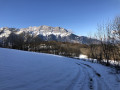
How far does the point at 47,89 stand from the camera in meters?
4.83

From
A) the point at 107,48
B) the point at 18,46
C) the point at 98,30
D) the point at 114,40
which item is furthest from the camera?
the point at 18,46

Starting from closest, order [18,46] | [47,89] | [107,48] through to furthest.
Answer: [47,89] < [107,48] < [18,46]

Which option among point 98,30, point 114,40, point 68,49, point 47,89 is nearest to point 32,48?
point 68,49

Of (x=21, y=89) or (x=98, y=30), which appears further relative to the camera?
(x=98, y=30)

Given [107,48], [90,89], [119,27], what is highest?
[119,27]

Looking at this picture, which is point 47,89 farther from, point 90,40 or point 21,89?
point 90,40

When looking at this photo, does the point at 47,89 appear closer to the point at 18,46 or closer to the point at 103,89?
the point at 103,89

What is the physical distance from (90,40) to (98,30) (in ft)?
38.8

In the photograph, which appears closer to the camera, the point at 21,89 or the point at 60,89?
the point at 21,89

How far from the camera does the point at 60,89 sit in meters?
4.93

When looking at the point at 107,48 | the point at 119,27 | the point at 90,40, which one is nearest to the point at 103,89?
the point at 119,27

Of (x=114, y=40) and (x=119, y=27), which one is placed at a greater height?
(x=119, y=27)

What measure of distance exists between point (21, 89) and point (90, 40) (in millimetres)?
36449

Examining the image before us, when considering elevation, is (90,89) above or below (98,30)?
below
